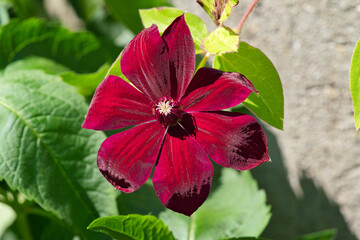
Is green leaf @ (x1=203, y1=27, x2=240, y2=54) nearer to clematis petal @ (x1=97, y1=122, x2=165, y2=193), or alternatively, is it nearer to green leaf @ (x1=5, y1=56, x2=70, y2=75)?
clematis petal @ (x1=97, y1=122, x2=165, y2=193)

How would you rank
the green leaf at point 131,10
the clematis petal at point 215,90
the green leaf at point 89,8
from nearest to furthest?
the clematis petal at point 215,90
the green leaf at point 131,10
the green leaf at point 89,8

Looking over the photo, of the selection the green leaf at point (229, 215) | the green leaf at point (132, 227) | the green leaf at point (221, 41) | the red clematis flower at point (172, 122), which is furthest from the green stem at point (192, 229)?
the green leaf at point (221, 41)

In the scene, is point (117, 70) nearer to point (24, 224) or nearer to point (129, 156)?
point (129, 156)

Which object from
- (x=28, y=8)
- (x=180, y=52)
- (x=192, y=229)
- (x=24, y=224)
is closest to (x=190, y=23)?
(x=180, y=52)

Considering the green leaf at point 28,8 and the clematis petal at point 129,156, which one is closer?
the clematis petal at point 129,156

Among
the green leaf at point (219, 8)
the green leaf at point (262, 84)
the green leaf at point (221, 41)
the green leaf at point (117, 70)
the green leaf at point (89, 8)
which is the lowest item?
the green leaf at point (89, 8)

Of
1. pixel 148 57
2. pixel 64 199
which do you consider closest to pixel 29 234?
pixel 64 199

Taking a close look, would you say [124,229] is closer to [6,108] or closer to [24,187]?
[24,187]

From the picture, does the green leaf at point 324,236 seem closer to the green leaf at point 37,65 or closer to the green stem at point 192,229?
the green stem at point 192,229
